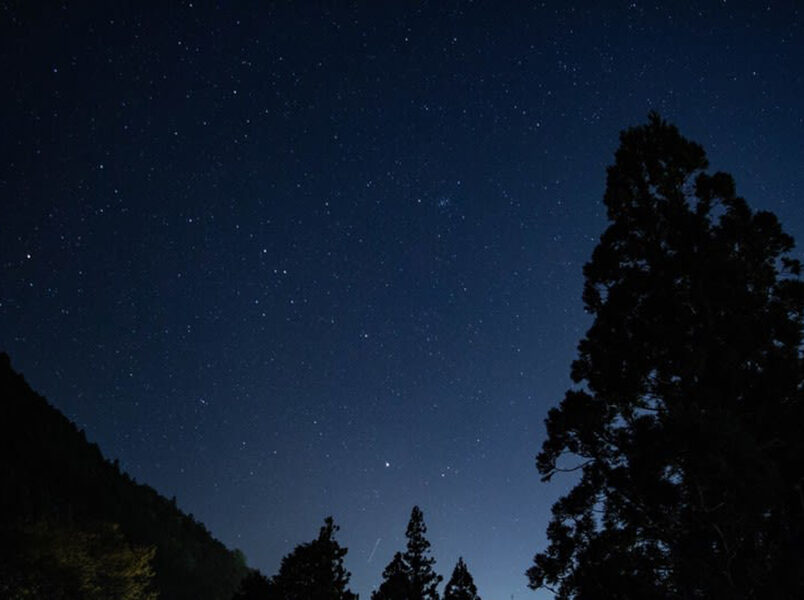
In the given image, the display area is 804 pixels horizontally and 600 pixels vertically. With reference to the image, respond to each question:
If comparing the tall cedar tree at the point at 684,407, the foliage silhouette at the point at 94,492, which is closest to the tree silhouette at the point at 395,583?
the tall cedar tree at the point at 684,407

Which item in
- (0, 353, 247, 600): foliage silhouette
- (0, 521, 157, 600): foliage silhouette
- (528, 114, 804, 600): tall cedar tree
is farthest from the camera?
(0, 353, 247, 600): foliage silhouette

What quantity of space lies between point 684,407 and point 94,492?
96386 mm

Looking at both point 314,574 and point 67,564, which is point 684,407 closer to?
point 314,574

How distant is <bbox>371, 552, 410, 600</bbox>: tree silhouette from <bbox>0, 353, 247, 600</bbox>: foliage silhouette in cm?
3761

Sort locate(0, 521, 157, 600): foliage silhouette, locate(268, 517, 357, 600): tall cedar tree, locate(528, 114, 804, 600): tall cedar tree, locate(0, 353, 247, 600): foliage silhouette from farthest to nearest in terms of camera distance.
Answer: locate(0, 353, 247, 600): foliage silhouette < locate(0, 521, 157, 600): foliage silhouette < locate(268, 517, 357, 600): tall cedar tree < locate(528, 114, 804, 600): tall cedar tree

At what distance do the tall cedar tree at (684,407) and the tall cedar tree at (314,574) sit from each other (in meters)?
14.0

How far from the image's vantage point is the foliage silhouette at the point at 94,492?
215 feet

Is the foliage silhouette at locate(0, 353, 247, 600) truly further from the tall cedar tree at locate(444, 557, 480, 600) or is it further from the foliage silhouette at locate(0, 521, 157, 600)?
the tall cedar tree at locate(444, 557, 480, 600)

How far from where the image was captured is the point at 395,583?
24.2m

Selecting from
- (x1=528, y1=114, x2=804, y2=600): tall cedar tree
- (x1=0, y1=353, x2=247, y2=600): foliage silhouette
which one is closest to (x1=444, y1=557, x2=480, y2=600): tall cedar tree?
(x1=528, y1=114, x2=804, y2=600): tall cedar tree

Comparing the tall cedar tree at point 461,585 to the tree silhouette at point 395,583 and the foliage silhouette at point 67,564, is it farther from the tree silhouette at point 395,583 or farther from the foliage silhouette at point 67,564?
the foliage silhouette at point 67,564

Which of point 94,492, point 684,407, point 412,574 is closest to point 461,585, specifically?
point 412,574

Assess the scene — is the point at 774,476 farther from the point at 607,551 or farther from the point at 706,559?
the point at 607,551

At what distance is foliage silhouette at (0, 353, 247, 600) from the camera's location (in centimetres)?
6544
